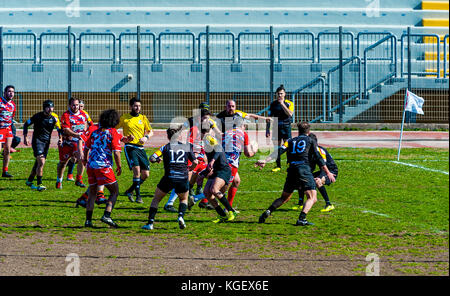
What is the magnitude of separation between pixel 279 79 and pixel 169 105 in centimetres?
428

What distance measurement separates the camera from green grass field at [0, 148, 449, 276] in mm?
9742

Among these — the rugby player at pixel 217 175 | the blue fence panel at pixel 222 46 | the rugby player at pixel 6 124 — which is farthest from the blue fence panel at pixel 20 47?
the rugby player at pixel 217 175

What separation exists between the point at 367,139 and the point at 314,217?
1336 centimetres

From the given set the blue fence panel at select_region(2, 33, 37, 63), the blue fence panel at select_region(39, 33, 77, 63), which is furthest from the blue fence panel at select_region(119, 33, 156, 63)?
the blue fence panel at select_region(2, 33, 37, 63)

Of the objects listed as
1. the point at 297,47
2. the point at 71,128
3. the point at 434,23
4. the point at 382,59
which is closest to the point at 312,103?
the point at 297,47

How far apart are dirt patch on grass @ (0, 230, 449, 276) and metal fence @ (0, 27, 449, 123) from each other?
18.3 m

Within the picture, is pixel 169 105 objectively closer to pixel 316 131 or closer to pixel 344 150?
pixel 316 131

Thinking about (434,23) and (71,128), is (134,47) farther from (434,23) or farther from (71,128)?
(71,128)

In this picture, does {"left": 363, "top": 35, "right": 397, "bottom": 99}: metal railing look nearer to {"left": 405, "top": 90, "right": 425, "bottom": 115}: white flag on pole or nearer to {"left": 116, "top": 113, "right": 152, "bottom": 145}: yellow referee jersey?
{"left": 405, "top": 90, "right": 425, "bottom": 115}: white flag on pole

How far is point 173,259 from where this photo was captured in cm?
895

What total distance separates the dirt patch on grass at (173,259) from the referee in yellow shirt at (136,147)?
134 inches

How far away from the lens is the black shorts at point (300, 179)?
11.4m

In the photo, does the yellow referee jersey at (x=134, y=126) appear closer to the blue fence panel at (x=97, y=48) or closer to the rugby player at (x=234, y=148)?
the rugby player at (x=234, y=148)

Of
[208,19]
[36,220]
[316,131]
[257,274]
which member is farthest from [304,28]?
[257,274]
